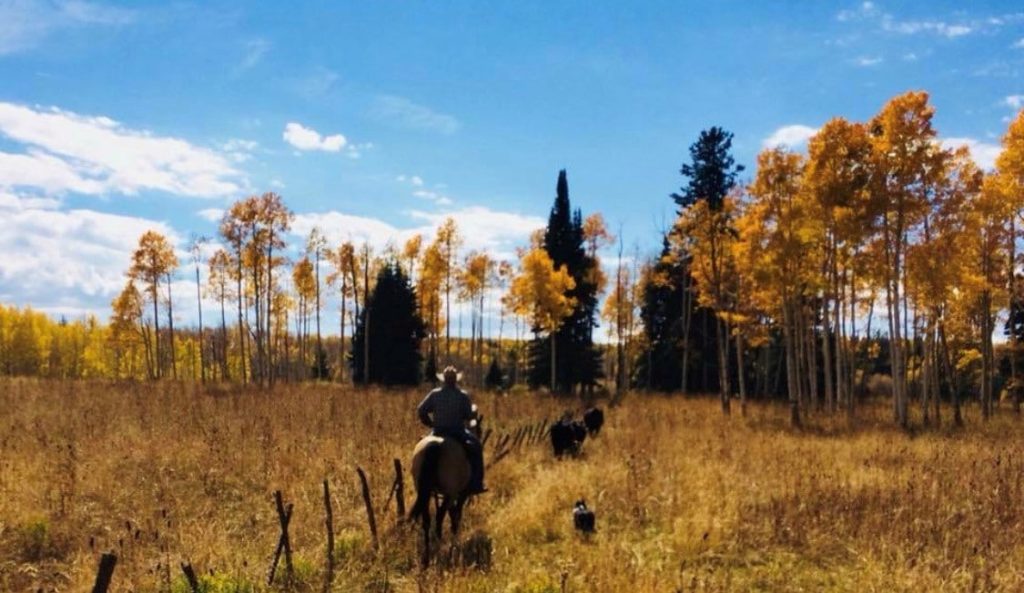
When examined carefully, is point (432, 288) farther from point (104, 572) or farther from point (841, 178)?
point (104, 572)

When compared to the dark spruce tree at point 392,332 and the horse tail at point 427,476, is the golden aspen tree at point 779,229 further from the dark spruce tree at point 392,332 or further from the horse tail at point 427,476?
the dark spruce tree at point 392,332

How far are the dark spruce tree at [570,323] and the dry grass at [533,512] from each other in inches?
1053

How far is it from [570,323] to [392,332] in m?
11.9

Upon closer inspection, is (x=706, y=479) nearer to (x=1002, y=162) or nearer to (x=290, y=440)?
(x=290, y=440)

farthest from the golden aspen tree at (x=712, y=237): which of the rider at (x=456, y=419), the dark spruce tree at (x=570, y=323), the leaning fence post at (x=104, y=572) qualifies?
the leaning fence post at (x=104, y=572)

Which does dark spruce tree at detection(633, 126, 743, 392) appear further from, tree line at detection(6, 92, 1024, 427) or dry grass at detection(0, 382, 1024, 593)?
dry grass at detection(0, 382, 1024, 593)

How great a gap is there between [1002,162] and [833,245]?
5235mm

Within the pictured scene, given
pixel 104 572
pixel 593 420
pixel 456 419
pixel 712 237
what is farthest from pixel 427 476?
pixel 712 237

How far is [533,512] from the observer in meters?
9.22

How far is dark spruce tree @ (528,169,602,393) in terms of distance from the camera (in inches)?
1683

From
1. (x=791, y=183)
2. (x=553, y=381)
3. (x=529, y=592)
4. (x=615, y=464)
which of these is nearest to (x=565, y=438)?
(x=615, y=464)

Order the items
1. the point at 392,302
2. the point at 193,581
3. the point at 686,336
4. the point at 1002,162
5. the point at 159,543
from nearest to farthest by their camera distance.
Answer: the point at 193,581, the point at 159,543, the point at 1002,162, the point at 686,336, the point at 392,302

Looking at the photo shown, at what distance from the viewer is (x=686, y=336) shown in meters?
39.3

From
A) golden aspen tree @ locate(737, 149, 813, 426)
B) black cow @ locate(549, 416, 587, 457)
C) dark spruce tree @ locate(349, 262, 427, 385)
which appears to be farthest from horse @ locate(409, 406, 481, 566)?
dark spruce tree @ locate(349, 262, 427, 385)
